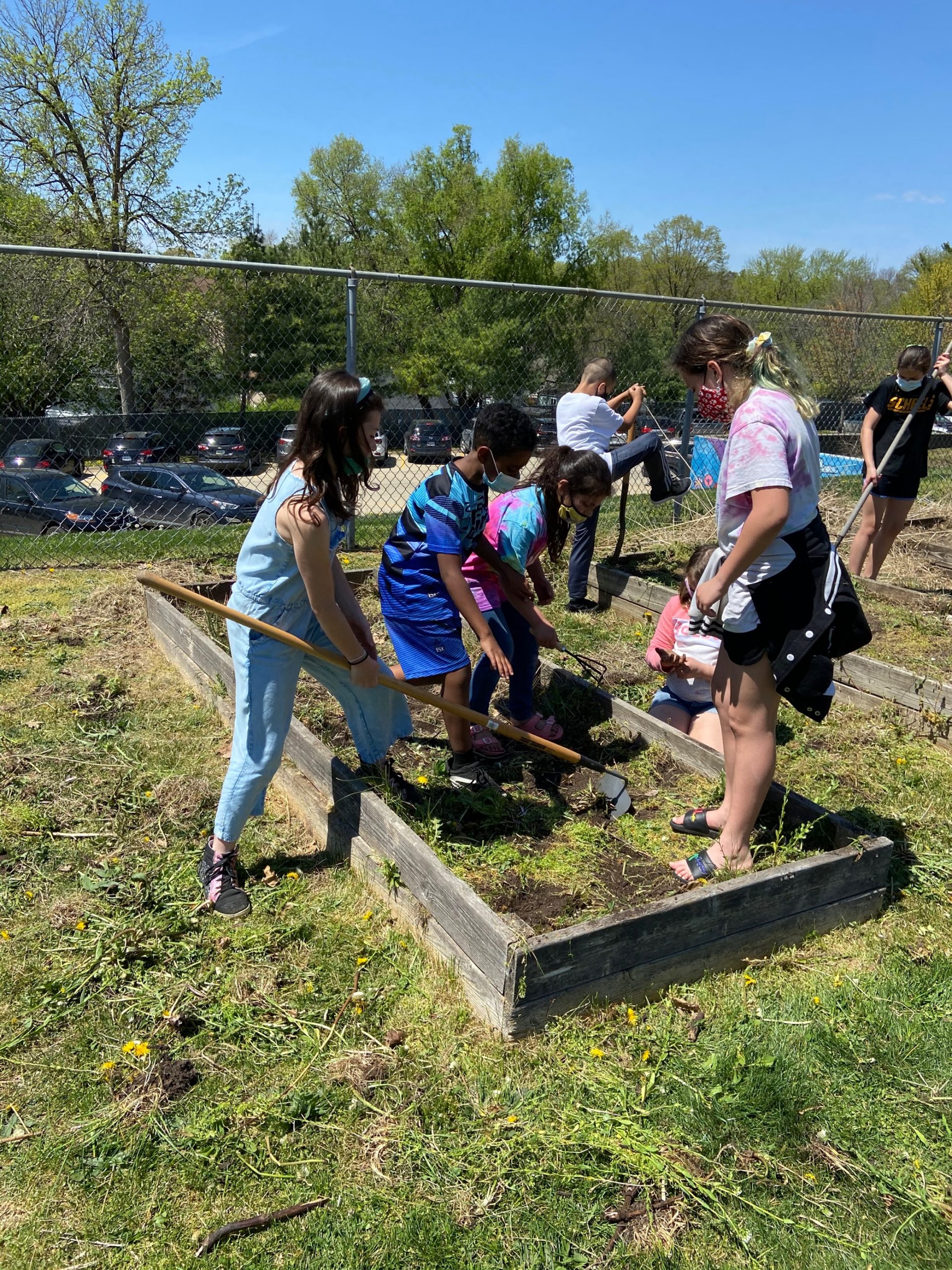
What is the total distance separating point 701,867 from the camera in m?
3.36

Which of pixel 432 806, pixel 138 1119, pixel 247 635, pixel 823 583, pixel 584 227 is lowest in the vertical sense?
pixel 138 1119

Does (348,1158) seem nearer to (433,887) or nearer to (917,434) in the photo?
(433,887)

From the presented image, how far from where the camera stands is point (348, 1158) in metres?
2.32

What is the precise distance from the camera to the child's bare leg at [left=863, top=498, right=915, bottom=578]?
718cm

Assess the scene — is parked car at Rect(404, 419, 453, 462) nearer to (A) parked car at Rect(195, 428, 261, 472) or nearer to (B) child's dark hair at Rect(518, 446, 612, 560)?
(A) parked car at Rect(195, 428, 261, 472)

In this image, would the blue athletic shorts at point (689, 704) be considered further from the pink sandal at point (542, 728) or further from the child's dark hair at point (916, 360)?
the child's dark hair at point (916, 360)

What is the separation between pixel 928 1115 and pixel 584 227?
177 ft

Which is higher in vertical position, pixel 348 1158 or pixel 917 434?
pixel 917 434

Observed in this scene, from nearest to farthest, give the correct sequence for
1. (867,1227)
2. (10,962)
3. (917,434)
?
1. (867,1227)
2. (10,962)
3. (917,434)

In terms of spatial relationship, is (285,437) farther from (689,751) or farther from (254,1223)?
(254,1223)

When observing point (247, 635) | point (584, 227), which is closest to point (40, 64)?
point (584, 227)

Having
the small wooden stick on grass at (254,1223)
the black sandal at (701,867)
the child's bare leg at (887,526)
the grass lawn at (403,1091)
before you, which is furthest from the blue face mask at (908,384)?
the small wooden stick on grass at (254,1223)

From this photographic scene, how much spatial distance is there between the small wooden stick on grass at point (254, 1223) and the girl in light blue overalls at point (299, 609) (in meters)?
1.22

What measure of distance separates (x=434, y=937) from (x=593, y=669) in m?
2.87
